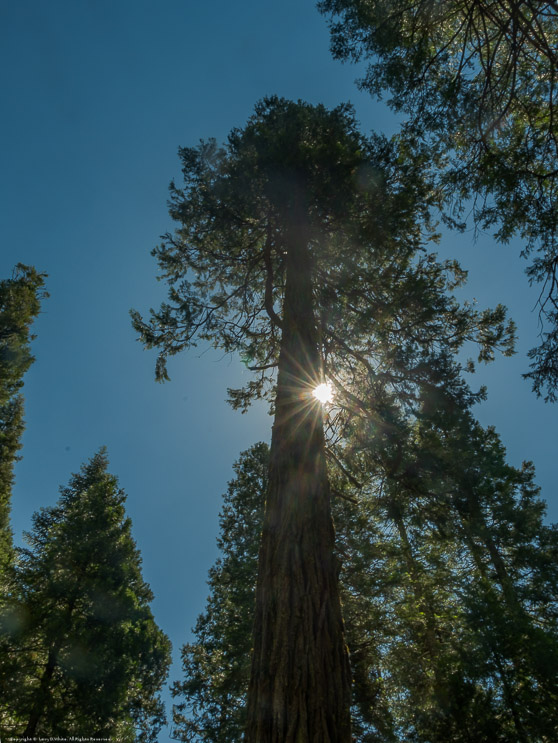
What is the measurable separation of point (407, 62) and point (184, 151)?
16.5ft

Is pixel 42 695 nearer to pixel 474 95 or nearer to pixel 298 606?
pixel 298 606

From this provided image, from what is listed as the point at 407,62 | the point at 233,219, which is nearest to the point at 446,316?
the point at 407,62

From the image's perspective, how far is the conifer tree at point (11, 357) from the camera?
13.9 m

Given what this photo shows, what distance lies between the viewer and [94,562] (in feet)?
36.4

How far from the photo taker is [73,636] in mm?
9547

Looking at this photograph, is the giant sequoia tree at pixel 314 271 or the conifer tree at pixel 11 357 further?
the conifer tree at pixel 11 357

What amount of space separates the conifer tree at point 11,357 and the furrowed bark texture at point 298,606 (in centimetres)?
1248

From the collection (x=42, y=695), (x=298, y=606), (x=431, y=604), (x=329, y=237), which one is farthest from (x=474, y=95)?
(x=42, y=695)

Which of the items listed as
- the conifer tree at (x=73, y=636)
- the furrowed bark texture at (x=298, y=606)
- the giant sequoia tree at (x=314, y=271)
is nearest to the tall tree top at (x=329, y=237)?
the giant sequoia tree at (x=314, y=271)

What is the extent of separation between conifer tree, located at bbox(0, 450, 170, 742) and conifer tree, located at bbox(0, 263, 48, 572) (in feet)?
8.69

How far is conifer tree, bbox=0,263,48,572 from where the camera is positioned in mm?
13875

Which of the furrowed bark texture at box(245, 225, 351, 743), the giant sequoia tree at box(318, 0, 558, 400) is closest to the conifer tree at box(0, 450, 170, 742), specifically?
the furrowed bark texture at box(245, 225, 351, 743)

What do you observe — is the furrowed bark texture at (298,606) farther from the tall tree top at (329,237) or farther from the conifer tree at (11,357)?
the conifer tree at (11,357)

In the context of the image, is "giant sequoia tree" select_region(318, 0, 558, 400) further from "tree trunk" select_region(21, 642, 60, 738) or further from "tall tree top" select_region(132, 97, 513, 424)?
"tree trunk" select_region(21, 642, 60, 738)
